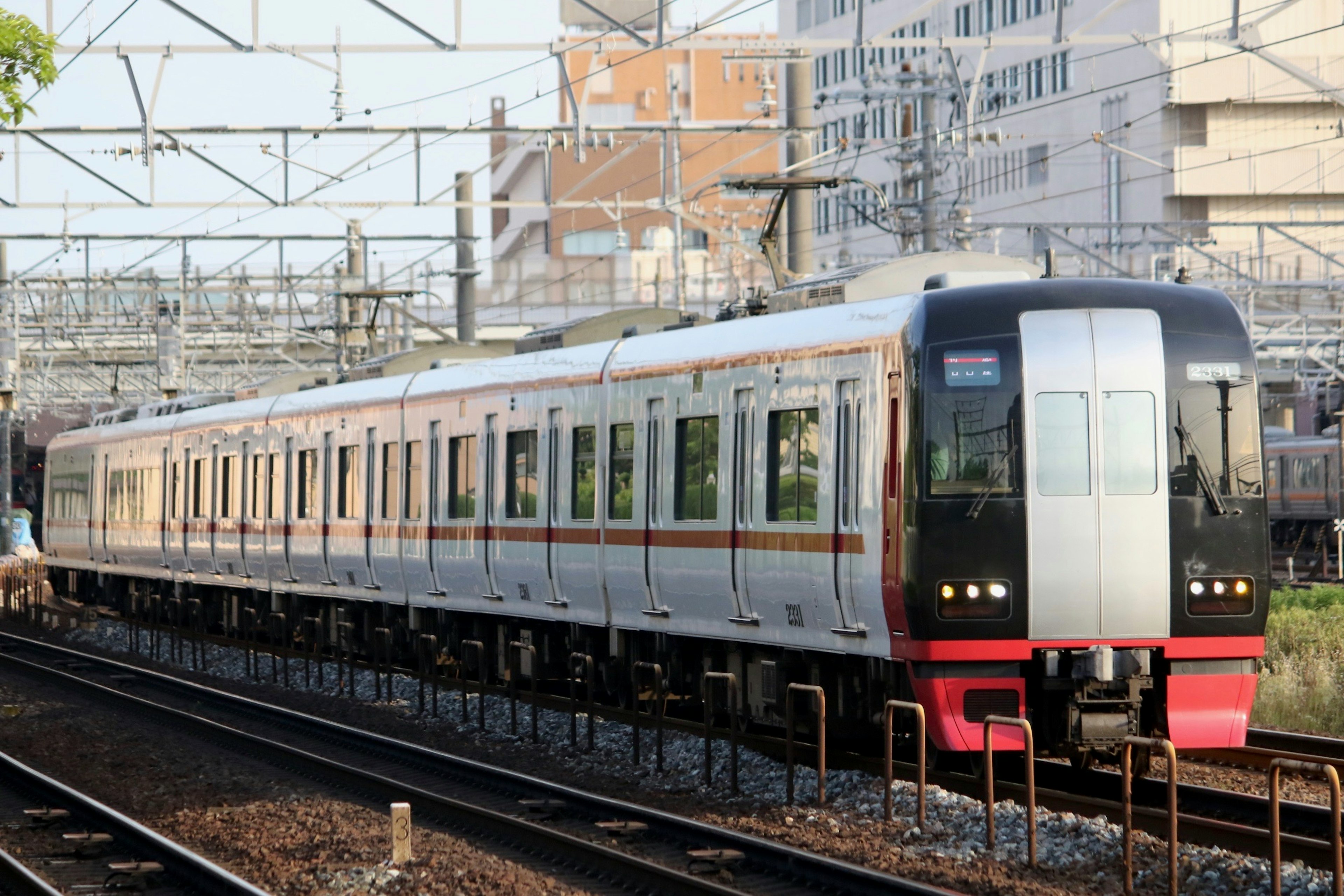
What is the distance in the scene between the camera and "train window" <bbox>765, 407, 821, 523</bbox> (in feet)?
44.2

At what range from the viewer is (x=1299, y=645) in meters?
20.0

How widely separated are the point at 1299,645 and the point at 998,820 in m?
9.50

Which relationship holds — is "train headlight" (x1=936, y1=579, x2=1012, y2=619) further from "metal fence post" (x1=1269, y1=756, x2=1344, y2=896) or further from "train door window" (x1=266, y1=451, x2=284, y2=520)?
"train door window" (x1=266, y1=451, x2=284, y2=520)

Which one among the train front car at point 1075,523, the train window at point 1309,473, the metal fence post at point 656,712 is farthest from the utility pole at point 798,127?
the train window at point 1309,473

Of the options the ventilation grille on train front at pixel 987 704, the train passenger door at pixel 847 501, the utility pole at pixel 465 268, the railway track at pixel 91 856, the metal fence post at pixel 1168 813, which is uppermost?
the utility pole at pixel 465 268

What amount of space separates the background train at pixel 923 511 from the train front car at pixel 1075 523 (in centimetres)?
1

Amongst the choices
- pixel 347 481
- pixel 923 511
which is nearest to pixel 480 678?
pixel 347 481

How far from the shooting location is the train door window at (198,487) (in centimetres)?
3012

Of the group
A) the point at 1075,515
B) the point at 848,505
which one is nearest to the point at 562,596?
the point at 848,505

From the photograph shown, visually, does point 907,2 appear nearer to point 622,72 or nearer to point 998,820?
point 622,72

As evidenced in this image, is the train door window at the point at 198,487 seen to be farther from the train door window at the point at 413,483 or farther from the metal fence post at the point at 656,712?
the metal fence post at the point at 656,712

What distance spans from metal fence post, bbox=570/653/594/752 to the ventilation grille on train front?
4354mm

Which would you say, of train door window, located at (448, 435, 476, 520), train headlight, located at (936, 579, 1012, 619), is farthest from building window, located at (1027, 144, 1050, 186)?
train headlight, located at (936, 579, 1012, 619)

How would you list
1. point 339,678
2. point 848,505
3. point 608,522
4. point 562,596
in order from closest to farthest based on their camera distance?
point 848,505, point 608,522, point 562,596, point 339,678
